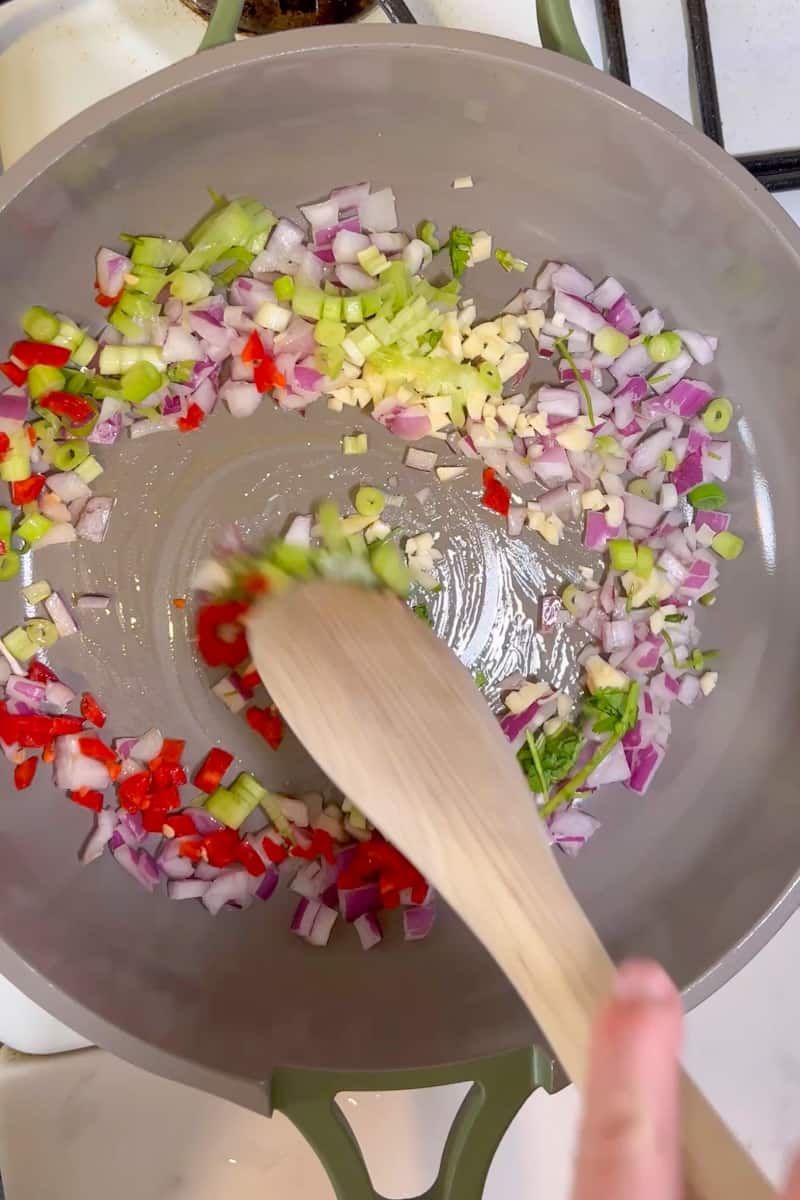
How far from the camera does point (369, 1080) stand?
2.97 feet

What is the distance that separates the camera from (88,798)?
1.10 meters

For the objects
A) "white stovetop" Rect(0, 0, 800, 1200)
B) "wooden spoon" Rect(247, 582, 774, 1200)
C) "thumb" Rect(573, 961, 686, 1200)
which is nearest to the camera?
"thumb" Rect(573, 961, 686, 1200)

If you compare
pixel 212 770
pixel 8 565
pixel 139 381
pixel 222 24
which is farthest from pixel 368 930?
pixel 222 24

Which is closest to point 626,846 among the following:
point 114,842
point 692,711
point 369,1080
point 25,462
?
point 692,711

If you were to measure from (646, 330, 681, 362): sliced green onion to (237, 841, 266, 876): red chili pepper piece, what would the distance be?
0.79m

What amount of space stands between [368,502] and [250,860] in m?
0.47

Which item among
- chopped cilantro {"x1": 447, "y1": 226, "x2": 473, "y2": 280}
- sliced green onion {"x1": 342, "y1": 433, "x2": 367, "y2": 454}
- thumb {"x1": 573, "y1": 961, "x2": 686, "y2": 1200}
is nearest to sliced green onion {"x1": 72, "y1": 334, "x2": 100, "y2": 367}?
sliced green onion {"x1": 342, "y1": 433, "x2": 367, "y2": 454}

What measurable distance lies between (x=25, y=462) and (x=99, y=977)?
592mm

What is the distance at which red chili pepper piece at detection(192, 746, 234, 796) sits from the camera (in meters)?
1.13

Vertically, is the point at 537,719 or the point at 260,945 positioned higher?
the point at 537,719

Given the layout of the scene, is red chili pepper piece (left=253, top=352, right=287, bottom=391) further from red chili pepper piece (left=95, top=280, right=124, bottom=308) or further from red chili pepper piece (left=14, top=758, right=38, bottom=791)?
red chili pepper piece (left=14, top=758, right=38, bottom=791)

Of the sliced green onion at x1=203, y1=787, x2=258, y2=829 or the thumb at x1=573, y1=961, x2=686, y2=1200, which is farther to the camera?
the sliced green onion at x1=203, y1=787, x2=258, y2=829

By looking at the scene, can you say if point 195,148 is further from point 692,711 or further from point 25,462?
point 692,711

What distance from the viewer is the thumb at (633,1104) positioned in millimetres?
382
